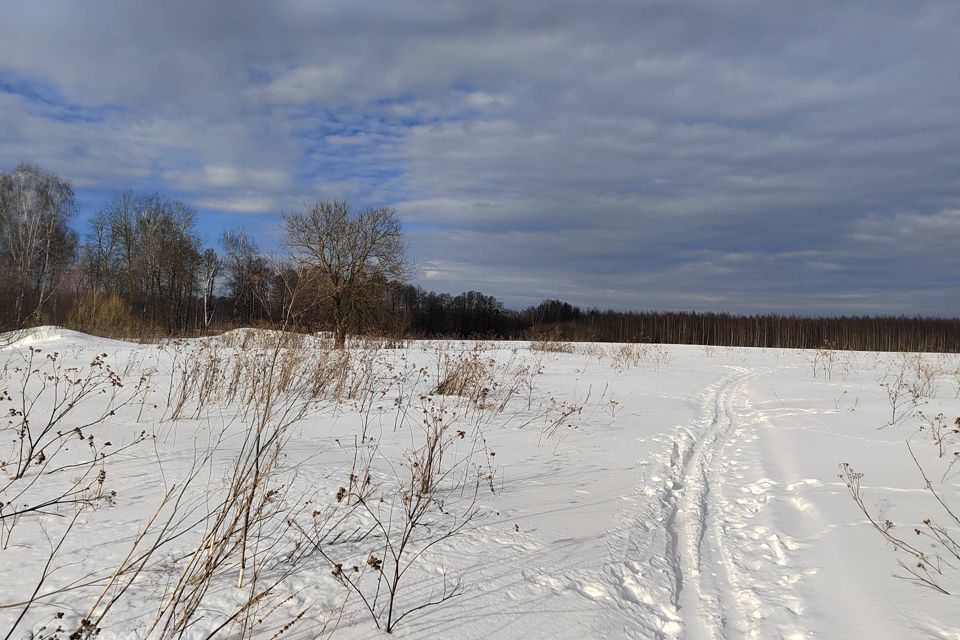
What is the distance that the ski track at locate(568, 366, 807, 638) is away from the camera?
2.35m

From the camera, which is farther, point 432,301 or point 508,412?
point 432,301

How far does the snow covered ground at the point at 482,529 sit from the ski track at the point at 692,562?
15 mm

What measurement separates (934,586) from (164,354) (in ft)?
42.5

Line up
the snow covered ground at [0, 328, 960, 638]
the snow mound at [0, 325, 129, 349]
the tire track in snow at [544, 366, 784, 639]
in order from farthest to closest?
the snow mound at [0, 325, 129, 349], the tire track in snow at [544, 366, 784, 639], the snow covered ground at [0, 328, 960, 638]

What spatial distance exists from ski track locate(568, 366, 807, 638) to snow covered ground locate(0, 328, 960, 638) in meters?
0.01

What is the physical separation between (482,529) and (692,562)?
48.0 inches

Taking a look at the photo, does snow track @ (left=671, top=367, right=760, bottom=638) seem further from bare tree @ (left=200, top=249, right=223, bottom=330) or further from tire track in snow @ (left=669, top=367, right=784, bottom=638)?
bare tree @ (left=200, top=249, right=223, bottom=330)

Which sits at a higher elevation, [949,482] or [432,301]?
[432,301]

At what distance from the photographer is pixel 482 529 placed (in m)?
3.06

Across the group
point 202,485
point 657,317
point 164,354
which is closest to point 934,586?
point 202,485

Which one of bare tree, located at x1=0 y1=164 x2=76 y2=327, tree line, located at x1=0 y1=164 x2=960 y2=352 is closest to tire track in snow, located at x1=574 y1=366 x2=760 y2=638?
tree line, located at x1=0 y1=164 x2=960 y2=352

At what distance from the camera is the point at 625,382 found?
1200cm

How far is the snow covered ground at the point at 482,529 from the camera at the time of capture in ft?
6.61

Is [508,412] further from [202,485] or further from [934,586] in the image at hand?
[934,586]
